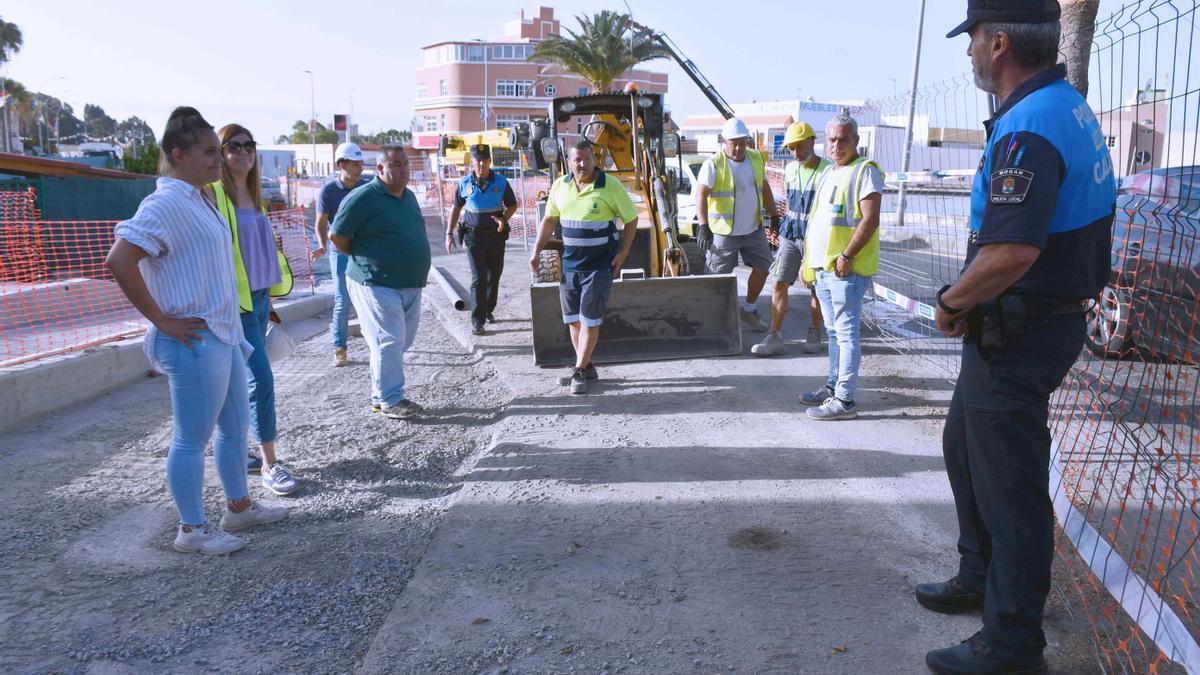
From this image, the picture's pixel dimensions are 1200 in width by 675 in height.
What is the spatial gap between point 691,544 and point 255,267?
8.86ft

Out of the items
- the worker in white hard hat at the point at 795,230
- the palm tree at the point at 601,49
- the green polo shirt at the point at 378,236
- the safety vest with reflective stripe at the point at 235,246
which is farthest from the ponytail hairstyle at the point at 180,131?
the palm tree at the point at 601,49

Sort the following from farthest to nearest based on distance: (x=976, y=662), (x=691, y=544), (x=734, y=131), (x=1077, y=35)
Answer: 1. (x=734, y=131)
2. (x=1077, y=35)
3. (x=691, y=544)
4. (x=976, y=662)

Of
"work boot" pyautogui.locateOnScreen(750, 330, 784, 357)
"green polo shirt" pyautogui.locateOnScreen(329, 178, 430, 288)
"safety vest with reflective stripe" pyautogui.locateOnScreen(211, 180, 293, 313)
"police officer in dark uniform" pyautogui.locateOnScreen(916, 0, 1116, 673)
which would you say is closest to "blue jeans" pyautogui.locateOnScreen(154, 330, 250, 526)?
"safety vest with reflective stripe" pyautogui.locateOnScreen(211, 180, 293, 313)

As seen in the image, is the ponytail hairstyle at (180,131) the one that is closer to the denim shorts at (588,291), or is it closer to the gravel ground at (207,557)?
the gravel ground at (207,557)

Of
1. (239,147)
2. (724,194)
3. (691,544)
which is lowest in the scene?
(691,544)

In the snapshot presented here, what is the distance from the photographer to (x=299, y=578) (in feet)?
11.8

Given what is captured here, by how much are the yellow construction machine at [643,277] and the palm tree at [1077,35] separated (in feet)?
9.45

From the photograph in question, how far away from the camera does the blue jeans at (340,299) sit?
7336 millimetres

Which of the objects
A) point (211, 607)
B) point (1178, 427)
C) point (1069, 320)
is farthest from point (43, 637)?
point (1178, 427)

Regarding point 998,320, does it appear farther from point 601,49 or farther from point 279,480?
point 601,49

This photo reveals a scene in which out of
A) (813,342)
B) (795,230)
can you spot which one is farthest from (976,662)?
→ (795,230)

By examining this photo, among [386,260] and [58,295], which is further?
[58,295]

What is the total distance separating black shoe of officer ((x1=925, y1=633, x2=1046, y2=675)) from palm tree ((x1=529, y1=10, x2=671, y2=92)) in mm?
34154

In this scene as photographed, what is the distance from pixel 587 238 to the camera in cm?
612
